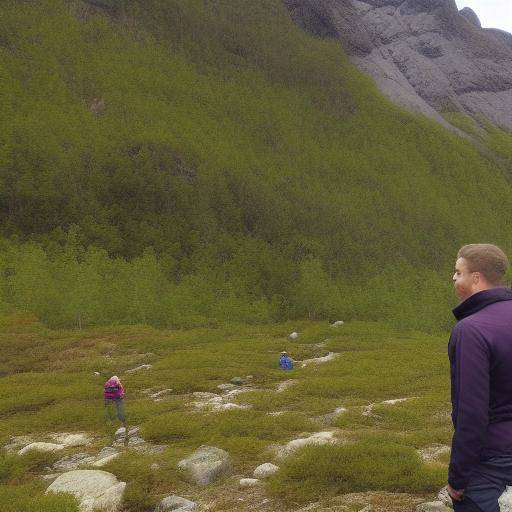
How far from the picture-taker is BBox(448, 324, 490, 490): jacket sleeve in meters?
5.23

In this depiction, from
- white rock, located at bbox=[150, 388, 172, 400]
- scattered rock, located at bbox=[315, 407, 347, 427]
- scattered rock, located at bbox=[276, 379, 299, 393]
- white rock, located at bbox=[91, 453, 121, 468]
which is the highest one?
white rock, located at bbox=[91, 453, 121, 468]

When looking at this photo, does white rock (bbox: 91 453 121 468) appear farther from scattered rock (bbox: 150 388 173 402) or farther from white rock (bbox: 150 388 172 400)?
white rock (bbox: 150 388 172 400)

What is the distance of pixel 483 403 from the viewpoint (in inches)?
206

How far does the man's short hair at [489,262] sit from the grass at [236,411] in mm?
7391

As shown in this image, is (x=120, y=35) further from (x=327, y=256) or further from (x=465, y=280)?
(x=465, y=280)

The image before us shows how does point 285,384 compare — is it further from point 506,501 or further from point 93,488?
point 506,501

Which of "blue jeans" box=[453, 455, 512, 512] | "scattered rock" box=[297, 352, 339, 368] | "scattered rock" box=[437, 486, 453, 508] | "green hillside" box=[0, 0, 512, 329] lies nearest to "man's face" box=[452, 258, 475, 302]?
"blue jeans" box=[453, 455, 512, 512]

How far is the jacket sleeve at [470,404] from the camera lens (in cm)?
523

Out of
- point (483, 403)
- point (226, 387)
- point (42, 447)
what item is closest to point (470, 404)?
point (483, 403)

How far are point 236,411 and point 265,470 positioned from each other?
7.57 m

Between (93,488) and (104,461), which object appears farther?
(104,461)

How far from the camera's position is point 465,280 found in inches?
228

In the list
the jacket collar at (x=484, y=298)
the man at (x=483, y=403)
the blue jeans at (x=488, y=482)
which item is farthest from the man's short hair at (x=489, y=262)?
the blue jeans at (x=488, y=482)

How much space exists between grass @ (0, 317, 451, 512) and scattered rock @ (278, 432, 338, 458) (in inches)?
17.4
